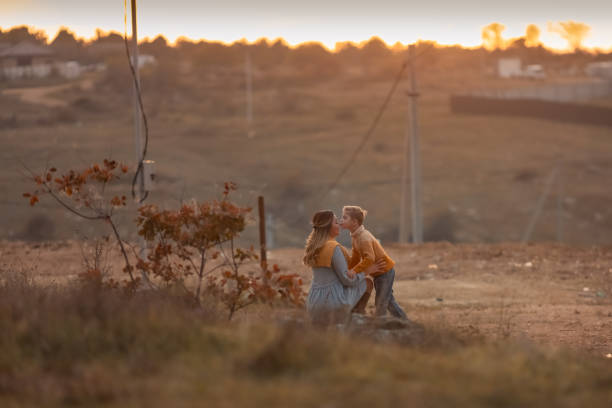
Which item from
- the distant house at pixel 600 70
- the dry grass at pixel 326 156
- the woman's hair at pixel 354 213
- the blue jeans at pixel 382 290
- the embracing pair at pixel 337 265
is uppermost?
the distant house at pixel 600 70

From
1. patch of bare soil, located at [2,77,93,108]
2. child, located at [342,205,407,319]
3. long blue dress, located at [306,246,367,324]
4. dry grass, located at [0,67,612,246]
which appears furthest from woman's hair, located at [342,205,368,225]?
patch of bare soil, located at [2,77,93,108]

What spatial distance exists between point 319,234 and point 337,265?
371 mm

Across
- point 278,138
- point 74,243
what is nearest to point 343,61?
point 278,138

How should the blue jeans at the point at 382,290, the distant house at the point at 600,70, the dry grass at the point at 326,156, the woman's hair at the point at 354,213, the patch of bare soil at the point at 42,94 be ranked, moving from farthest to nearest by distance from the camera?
the distant house at the point at 600,70, the patch of bare soil at the point at 42,94, the dry grass at the point at 326,156, the blue jeans at the point at 382,290, the woman's hair at the point at 354,213

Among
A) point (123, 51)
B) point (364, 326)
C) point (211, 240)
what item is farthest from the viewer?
point (123, 51)

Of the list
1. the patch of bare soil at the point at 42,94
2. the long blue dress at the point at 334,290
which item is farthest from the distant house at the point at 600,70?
the long blue dress at the point at 334,290

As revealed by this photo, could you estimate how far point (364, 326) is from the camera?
8.63m

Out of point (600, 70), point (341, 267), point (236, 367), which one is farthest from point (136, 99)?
point (600, 70)

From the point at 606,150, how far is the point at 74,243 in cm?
4015

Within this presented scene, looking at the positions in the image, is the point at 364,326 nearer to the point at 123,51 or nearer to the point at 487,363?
the point at 487,363

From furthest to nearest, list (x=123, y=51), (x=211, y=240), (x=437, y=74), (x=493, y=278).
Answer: (x=437, y=74), (x=123, y=51), (x=493, y=278), (x=211, y=240)

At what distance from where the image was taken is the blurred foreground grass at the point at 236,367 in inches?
217

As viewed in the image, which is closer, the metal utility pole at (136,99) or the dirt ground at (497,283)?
the dirt ground at (497,283)

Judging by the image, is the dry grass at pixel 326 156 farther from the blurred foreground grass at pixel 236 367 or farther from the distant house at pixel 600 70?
the blurred foreground grass at pixel 236 367
